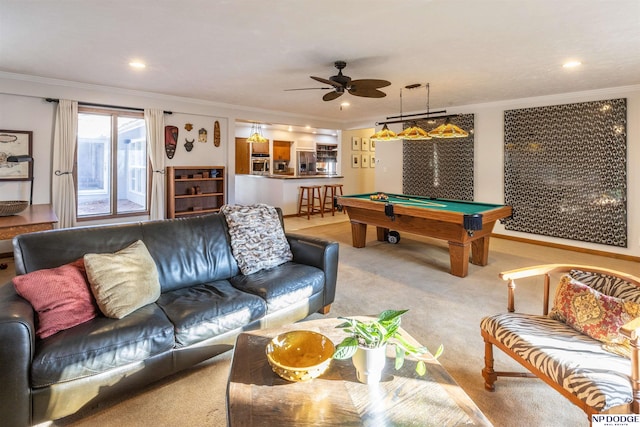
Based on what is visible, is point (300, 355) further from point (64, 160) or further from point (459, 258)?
point (64, 160)

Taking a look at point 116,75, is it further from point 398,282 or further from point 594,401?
point 594,401

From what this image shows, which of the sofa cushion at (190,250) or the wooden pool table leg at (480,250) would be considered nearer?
the sofa cushion at (190,250)

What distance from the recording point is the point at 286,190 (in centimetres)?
825

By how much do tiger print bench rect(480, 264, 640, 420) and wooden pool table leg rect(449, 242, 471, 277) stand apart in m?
1.77

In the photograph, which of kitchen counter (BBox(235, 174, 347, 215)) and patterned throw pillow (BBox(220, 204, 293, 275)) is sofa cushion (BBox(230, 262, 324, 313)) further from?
kitchen counter (BBox(235, 174, 347, 215))

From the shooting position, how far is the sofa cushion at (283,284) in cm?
236

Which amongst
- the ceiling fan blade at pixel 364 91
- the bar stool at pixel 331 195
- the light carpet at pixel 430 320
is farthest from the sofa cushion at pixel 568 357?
the bar stool at pixel 331 195

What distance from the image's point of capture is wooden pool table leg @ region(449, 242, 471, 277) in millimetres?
3893

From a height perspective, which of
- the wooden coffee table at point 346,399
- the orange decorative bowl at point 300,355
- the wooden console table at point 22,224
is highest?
the wooden console table at point 22,224

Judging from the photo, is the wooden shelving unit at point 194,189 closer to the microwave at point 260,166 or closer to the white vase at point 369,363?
the microwave at point 260,166

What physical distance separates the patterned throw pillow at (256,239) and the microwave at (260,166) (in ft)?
27.0

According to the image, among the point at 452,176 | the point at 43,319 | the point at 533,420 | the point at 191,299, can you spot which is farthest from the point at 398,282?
the point at 452,176

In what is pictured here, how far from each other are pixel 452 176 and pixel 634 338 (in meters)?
5.73

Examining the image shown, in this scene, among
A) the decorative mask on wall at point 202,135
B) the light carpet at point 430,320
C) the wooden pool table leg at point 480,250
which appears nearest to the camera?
the light carpet at point 430,320
